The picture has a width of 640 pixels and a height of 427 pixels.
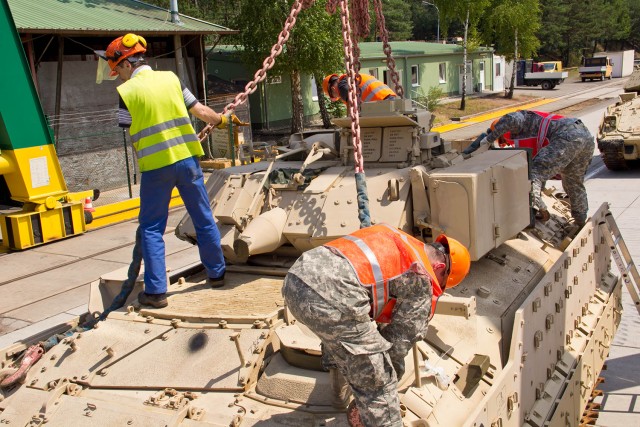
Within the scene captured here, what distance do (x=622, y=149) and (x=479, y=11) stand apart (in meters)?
18.3

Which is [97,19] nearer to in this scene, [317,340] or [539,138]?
[539,138]

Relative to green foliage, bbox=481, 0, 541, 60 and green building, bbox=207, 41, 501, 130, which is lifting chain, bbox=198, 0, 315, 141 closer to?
green building, bbox=207, 41, 501, 130

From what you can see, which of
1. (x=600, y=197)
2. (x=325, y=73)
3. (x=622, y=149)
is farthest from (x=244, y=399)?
(x=325, y=73)

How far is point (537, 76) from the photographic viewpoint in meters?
48.2

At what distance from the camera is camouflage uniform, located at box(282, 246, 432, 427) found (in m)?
3.73

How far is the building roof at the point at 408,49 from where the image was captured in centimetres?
3309

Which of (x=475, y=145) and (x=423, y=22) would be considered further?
(x=423, y=22)

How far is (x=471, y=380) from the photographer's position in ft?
15.1

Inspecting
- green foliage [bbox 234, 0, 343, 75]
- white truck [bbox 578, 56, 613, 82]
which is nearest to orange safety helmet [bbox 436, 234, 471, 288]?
green foliage [bbox 234, 0, 343, 75]

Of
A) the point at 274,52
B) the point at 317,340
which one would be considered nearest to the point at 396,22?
the point at 274,52

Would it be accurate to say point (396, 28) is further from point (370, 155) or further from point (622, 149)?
point (370, 155)

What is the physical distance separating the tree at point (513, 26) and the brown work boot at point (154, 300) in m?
35.0

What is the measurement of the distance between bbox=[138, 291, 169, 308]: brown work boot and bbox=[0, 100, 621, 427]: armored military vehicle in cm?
4

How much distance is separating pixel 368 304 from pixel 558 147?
4744 millimetres
